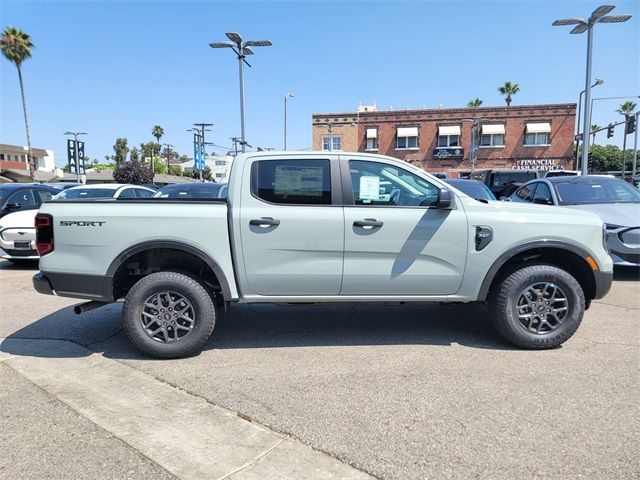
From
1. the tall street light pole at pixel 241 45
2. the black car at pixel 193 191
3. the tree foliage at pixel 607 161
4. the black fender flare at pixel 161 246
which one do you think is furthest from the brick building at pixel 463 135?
the tree foliage at pixel 607 161

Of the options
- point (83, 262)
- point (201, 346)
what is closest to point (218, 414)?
point (201, 346)

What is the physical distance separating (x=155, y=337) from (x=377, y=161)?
265 centimetres

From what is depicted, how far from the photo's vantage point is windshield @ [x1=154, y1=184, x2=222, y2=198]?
926 cm

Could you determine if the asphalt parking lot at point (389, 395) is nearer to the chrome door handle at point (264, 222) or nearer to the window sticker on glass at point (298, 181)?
the chrome door handle at point (264, 222)

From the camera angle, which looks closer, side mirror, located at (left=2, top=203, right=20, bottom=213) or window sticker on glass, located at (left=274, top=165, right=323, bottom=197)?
window sticker on glass, located at (left=274, top=165, right=323, bottom=197)

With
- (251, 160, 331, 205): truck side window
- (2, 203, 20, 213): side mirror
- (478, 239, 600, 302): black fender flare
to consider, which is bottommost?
(478, 239, 600, 302): black fender flare

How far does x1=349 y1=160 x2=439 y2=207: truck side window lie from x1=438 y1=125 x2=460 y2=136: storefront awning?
37.9 meters

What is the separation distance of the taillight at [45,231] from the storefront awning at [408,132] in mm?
38702

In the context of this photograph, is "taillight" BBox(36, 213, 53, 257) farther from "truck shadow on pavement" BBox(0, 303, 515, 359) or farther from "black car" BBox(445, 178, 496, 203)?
"black car" BBox(445, 178, 496, 203)

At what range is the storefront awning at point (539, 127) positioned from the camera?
38.0m

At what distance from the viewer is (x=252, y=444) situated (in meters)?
2.76

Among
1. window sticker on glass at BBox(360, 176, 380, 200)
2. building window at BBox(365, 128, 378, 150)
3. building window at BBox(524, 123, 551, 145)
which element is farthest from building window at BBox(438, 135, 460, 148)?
window sticker on glass at BBox(360, 176, 380, 200)

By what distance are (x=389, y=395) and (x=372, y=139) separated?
3943cm


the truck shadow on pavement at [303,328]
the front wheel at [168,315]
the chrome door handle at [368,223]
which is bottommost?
the truck shadow on pavement at [303,328]
